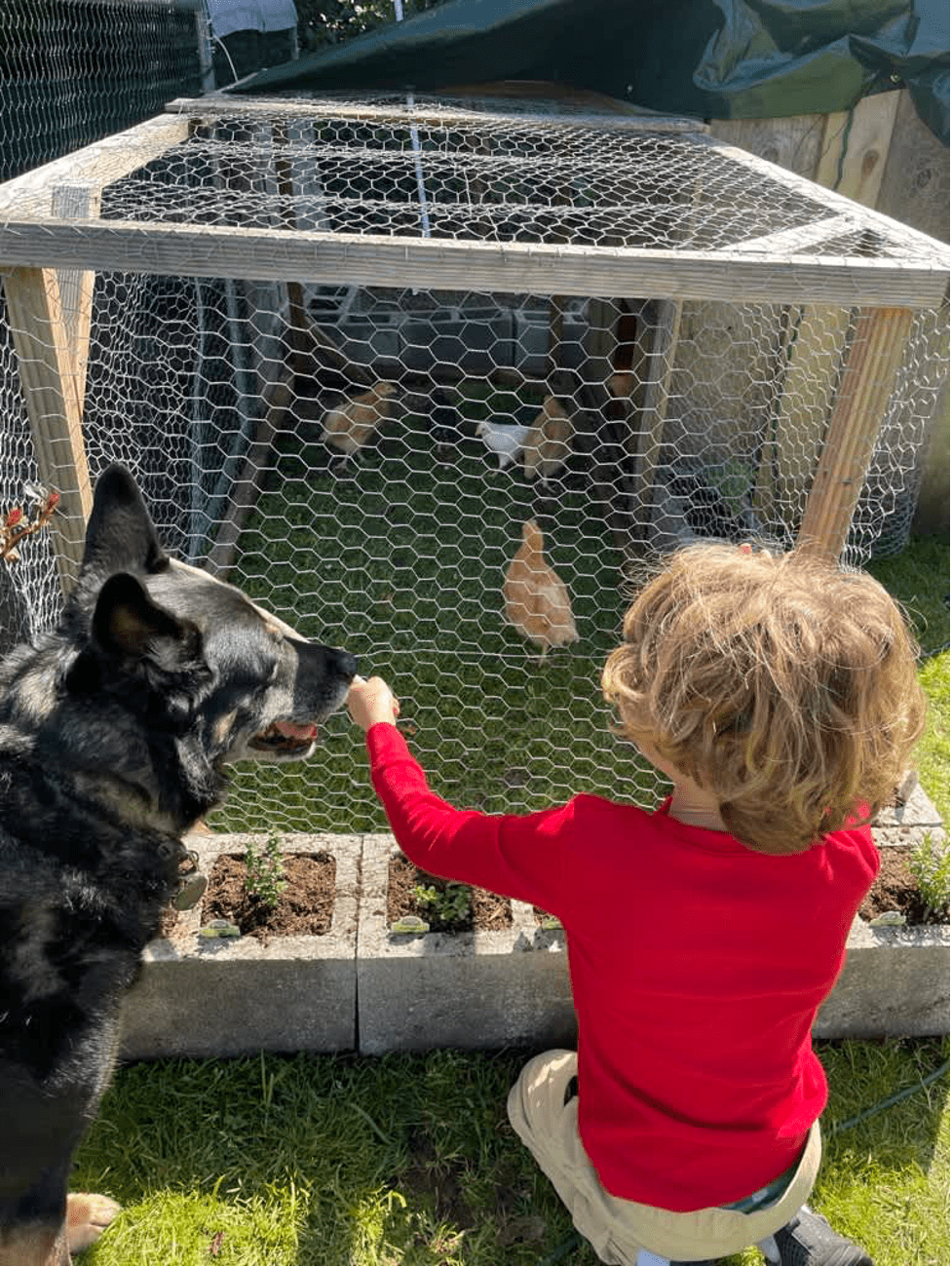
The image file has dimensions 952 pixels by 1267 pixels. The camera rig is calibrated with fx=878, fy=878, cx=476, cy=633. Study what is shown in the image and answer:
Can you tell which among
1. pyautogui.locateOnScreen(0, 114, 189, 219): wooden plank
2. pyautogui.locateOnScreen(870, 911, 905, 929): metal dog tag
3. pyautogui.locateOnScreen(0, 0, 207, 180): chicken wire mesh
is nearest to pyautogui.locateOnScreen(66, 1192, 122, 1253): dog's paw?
pyautogui.locateOnScreen(870, 911, 905, 929): metal dog tag

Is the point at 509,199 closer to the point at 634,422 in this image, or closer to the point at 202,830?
the point at 634,422

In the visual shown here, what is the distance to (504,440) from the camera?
14.2ft

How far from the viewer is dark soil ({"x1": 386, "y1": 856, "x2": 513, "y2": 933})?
6.54 ft

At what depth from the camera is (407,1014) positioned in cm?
202

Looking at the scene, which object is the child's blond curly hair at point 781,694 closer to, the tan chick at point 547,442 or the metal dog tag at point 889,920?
the metal dog tag at point 889,920

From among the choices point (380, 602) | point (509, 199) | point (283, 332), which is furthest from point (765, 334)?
point (283, 332)

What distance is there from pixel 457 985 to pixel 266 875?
50 centimetres

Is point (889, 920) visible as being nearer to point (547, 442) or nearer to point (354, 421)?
point (547, 442)

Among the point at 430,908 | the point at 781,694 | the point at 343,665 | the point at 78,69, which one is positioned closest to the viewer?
the point at 781,694

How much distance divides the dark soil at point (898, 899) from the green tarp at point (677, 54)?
297 cm

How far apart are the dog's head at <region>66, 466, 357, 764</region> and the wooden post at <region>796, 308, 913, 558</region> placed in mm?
1023

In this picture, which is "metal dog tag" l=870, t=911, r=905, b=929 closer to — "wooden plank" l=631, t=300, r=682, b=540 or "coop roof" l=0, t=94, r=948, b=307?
"coop roof" l=0, t=94, r=948, b=307

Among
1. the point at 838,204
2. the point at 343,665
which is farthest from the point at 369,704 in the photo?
the point at 838,204

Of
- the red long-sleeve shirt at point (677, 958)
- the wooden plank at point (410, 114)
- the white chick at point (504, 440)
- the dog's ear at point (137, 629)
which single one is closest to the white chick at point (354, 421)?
the white chick at point (504, 440)
